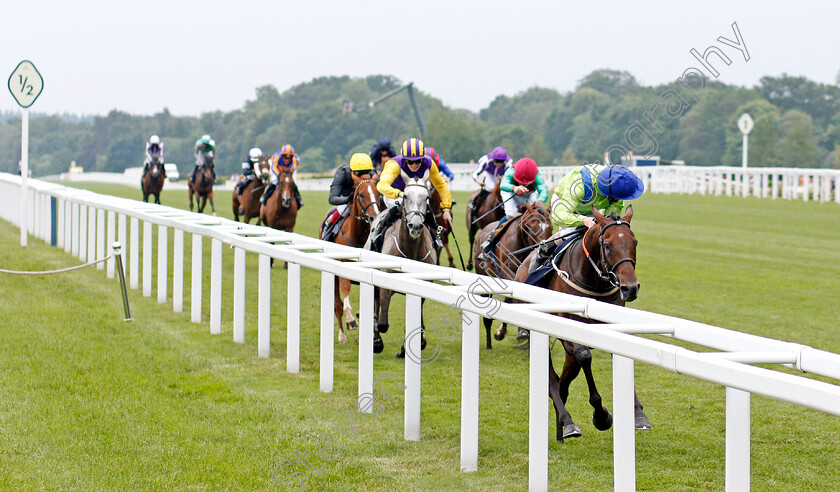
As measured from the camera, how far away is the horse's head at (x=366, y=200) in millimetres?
9320

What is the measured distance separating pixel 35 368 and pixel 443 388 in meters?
2.80

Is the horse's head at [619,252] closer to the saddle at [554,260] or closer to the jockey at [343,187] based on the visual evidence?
the saddle at [554,260]

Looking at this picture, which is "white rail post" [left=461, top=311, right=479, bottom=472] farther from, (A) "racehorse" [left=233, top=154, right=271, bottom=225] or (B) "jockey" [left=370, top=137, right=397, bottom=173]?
(A) "racehorse" [left=233, top=154, right=271, bottom=225]

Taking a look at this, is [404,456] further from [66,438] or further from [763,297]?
[763,297]

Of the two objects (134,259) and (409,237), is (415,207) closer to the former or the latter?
(409,237)

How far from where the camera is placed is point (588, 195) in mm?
6285

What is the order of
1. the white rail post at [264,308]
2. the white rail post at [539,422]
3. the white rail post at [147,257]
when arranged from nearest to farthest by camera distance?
the white rail post at [539,422]
the white rail post at [264,308]
the white rail post at [147,257]

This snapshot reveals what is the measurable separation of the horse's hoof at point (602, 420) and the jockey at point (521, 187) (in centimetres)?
377

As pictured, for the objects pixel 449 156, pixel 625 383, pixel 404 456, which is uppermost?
pixel 449 156

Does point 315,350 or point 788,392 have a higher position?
point 788,392

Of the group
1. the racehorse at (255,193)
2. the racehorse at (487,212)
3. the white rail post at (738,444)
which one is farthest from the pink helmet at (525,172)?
the racehorse at (255,193)

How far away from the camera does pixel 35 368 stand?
23.2ft

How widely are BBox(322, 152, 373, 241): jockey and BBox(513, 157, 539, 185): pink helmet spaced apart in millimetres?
1451

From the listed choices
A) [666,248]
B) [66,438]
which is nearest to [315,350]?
[66,438]
